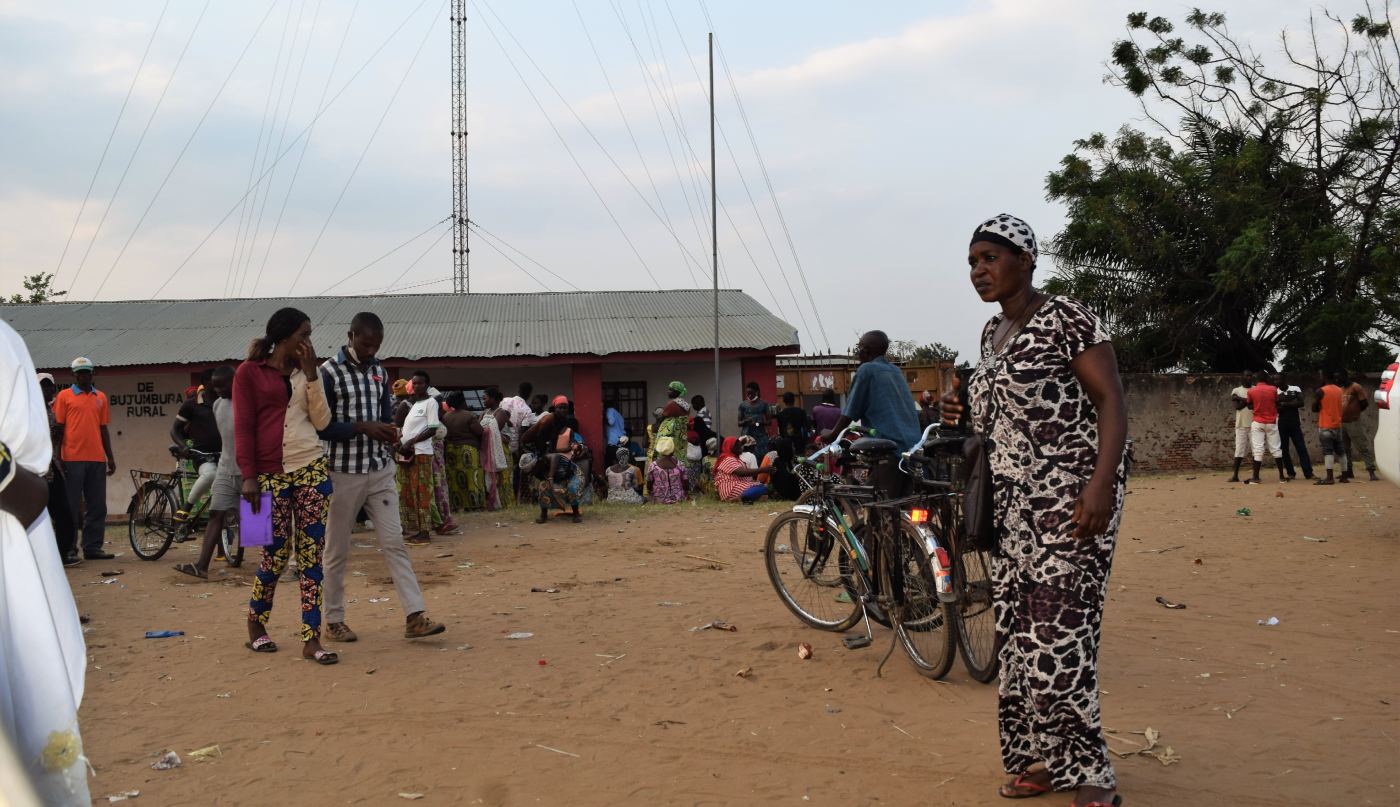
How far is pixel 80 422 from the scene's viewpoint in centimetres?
1052

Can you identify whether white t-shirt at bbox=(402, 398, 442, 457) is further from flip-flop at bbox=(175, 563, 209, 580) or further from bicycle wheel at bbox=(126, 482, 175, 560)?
flip-flop at bbox=(175, 563, 209, 580)

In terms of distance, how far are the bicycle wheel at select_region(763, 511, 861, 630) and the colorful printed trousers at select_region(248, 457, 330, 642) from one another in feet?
8.80

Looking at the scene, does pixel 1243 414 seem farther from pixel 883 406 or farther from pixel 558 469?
pixel 883 406

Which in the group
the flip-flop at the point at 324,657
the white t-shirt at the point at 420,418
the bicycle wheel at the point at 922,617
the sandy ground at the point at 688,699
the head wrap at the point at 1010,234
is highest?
the head wrap at the point at 1010,234

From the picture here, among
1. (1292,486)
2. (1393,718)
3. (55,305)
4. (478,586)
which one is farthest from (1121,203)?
(55,305)

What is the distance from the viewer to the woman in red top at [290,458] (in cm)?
597

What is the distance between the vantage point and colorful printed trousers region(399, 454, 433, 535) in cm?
1179

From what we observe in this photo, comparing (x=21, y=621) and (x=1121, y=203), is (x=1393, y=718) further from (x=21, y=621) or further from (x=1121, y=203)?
→ (x=1121, y=203)

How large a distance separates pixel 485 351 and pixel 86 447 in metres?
9.92

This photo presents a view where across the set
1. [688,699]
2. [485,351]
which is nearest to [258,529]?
[688,699]

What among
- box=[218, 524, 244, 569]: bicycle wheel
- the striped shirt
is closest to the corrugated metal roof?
box=[218, 524, 244, 569]: bicycle wheel

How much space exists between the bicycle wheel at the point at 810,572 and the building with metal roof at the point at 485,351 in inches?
485

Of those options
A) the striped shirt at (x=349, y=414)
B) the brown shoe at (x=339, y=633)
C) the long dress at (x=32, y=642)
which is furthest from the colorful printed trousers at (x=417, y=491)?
the long dress at (x=32, y=642)

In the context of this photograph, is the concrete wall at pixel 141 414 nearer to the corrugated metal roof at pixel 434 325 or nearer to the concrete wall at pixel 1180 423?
the corrugated metal roof at pixel 434 325
